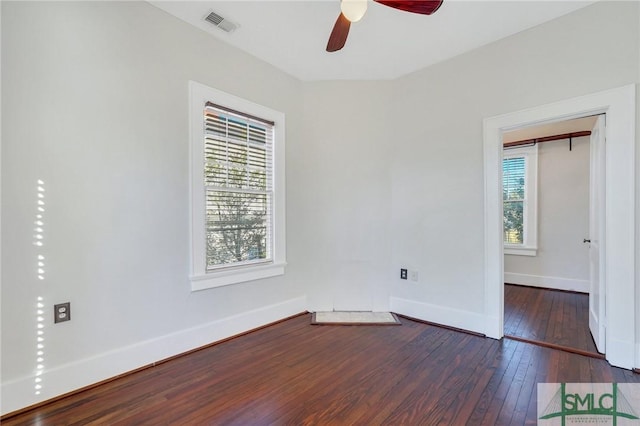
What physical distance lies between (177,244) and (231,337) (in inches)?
41.7

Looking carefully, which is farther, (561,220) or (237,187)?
(561,220)

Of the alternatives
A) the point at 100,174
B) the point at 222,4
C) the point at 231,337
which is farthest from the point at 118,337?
the point at 222,4

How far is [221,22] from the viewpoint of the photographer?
8.34ft

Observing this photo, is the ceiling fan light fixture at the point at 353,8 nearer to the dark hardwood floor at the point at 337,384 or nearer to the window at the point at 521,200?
the dark hardwood floor at the point at 337,384

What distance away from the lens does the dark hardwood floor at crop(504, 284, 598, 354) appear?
110 inches

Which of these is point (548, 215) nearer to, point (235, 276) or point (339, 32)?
point (339, 32)

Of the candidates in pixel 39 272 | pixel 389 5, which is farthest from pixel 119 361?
pixel 389 5

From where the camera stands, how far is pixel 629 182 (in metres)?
2.22

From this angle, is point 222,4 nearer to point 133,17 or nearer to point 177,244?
point 133,17

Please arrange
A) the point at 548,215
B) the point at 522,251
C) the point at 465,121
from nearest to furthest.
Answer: the point at 465,121, the point at 548,215, the point at 522,251

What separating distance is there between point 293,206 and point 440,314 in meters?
2.03

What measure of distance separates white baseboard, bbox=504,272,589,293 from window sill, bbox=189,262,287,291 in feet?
13.6

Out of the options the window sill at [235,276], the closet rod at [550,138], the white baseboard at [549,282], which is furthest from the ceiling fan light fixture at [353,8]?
the white baseboard at [549,282]

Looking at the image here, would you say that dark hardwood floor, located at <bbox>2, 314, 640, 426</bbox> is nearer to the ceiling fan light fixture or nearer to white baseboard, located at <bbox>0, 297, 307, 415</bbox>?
white baseboard, located at <bbox>0, 297, 307, 415</bbox>
